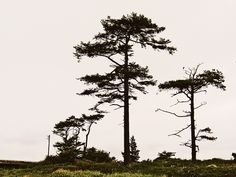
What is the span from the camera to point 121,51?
35875 millimetres

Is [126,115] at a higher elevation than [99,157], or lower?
higher

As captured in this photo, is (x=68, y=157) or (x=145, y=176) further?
(x=68, y=157)

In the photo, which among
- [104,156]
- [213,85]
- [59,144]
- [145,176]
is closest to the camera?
[145,176]

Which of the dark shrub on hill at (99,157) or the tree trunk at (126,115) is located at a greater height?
the tree trunk at (126,115)

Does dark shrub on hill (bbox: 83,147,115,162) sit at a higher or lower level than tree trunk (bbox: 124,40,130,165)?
lower

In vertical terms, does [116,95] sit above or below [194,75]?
below

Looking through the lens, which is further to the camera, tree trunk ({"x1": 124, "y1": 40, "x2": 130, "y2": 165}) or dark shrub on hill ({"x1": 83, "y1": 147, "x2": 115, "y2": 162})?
dark shrub on hill ({"x1": 83, "y1": 147, "x2": 115, "y2": 162})

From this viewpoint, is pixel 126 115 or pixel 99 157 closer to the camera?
pixel 126 115

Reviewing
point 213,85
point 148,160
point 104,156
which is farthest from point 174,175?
point 104,156

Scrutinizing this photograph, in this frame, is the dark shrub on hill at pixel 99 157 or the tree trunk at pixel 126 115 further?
the dark shrub on hill at pixel 99 157

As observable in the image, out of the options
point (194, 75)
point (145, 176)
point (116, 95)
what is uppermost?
point (194, 75)

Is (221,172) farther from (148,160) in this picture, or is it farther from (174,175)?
(148,160)

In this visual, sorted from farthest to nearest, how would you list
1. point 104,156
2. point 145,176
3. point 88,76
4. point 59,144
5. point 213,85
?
point 59,144 → point 104,156 → point 213,85 → point 88,76 → point 145,176

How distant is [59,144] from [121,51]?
26.6 meters
